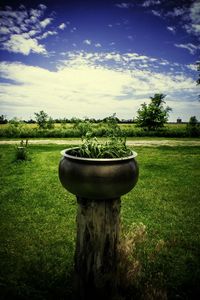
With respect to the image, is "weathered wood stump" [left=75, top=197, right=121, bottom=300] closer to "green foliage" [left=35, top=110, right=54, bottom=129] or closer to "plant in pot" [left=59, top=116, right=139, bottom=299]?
"plant in pot" [left=59, top=116, right=139, bottom=299]

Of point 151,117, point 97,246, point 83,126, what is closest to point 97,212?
point 97,246

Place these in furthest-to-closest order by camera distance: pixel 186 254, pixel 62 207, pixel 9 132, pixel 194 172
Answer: pixel 9 132 → pixel 194 172 → pixel 62 207 → pixel 186 254

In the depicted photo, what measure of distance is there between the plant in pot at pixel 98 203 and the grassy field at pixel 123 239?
0.57m

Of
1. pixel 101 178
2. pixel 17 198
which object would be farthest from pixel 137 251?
pixel 17 198

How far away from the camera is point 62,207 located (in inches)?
235

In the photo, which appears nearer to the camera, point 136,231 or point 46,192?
point 136,231

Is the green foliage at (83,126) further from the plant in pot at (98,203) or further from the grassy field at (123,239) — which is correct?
the grassy field at (123,239)

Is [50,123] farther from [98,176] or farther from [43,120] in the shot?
[98,176]

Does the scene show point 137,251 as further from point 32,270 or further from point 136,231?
point 32,270

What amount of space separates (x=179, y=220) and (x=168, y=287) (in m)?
2.27

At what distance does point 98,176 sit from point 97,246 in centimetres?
76

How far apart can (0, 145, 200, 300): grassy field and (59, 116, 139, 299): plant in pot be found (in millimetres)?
566

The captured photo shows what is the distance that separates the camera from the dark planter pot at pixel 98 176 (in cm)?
220

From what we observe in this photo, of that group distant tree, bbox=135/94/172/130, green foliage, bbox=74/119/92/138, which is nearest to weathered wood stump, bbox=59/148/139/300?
green foliage, bbox=74/119/92/138
